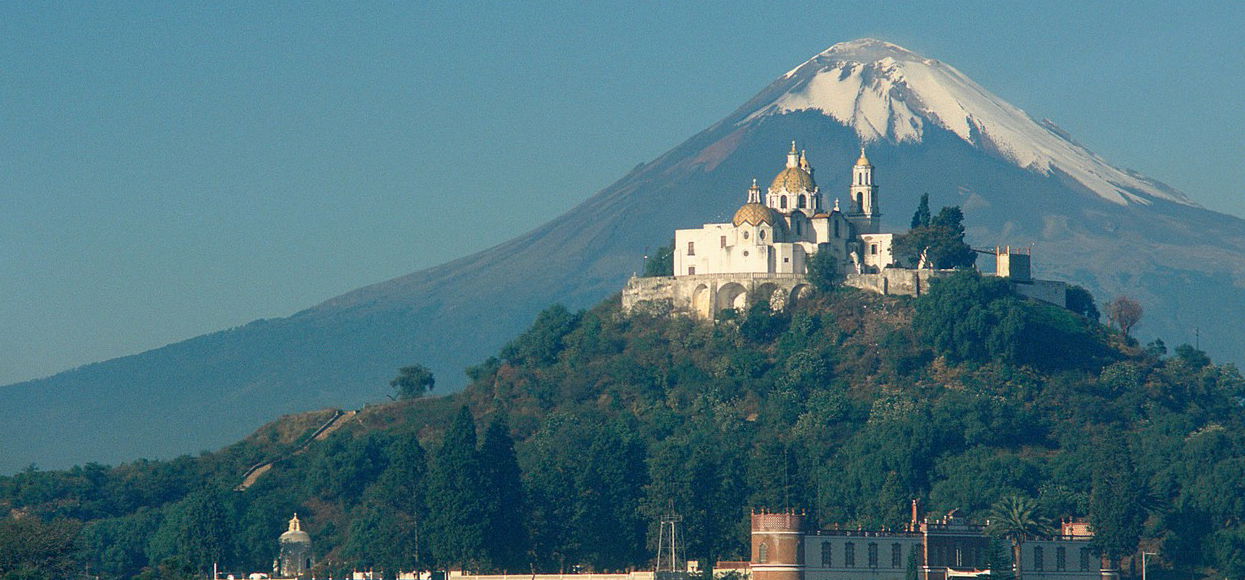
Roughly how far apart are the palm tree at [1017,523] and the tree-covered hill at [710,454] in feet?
10.0

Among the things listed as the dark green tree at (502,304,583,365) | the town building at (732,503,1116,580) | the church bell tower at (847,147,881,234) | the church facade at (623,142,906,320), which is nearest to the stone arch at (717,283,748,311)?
the church facade at (623,142,906,320)

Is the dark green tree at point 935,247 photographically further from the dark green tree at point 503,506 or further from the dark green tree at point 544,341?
the dark green tree at point 503,506

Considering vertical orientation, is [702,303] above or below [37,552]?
above

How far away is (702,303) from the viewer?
141 meters

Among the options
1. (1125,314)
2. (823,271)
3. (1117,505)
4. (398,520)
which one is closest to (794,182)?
(823,271)

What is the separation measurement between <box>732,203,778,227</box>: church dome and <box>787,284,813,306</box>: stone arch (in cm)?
436

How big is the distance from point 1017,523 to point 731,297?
131ft

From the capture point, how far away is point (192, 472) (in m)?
147

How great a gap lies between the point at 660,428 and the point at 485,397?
18.5 m

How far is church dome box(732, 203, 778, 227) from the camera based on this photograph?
139m

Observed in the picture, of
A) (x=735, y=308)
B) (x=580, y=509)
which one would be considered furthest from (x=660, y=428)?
(x=580, y=509)

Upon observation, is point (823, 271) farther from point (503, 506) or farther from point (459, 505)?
point (459, 505)

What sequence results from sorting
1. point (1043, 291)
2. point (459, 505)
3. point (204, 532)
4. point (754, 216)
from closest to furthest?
1. point (459, 505)
2. point (204, 532)
3. point (754, 216)
4. point (1043, 291)

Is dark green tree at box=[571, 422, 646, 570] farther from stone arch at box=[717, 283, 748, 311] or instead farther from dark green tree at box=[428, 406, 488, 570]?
stone arch at box=[717, 283, 748, 311]
